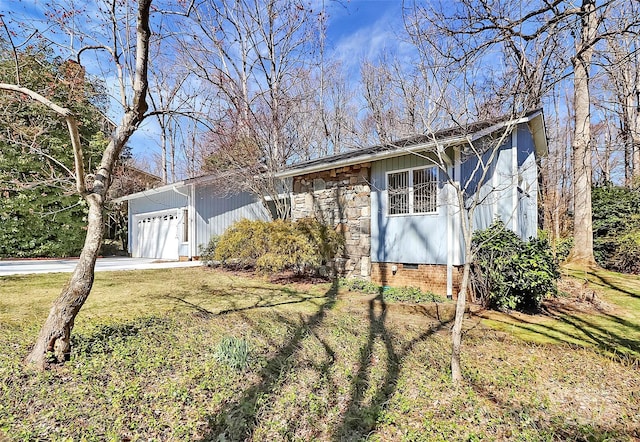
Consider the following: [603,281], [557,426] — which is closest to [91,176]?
[557,426]

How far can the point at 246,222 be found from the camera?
1002cm

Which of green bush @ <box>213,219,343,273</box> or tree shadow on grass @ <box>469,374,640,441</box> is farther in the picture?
green bush @ <box>213,219,343,273</box>

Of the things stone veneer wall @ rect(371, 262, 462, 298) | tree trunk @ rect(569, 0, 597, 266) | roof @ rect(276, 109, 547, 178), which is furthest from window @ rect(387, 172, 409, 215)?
tree trunk @ rect(569, 0, 597, 266)

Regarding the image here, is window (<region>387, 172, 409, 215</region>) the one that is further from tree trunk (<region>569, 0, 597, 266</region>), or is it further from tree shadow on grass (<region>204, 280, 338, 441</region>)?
tree trunk (<region>569, 0, 597, 266</region>)

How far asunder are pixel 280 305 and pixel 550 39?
5.83 meters

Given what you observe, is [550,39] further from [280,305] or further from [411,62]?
[280,305]

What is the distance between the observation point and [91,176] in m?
4.07

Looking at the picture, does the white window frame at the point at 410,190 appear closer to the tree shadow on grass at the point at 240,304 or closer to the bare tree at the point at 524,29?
the tree shadow on grass at the point at 240,304

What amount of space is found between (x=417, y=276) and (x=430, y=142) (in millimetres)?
3091

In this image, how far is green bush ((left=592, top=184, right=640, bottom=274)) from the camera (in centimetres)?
1078

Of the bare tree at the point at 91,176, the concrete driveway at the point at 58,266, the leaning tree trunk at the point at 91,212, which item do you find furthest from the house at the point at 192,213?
the leaning tree trunk at the point at 91,212

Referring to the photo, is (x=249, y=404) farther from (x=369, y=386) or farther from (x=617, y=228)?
(x=617, y=228)

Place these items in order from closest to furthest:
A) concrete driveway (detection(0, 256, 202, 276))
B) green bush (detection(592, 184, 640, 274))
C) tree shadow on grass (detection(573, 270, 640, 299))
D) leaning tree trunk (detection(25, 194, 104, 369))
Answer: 1. leaning tree trunk (detection(25, 194, 104, 369))
2. tree shadow on grass (detection(573, 270, 640, 299))
3. concrete driveway (detection(0, 256, 202, 276))
4. green bush (detection(592, 184, 640, 274))

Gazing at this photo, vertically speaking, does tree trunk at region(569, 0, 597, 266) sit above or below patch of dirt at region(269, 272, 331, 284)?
above
